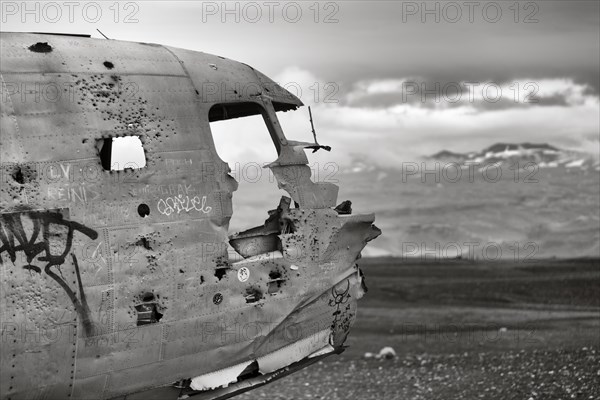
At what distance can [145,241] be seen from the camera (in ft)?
34.7

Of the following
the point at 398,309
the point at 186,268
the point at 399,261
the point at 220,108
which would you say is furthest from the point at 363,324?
the point at 399,261

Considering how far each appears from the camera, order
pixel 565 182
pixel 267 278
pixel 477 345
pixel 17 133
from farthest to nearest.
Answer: pixel 565 182 < pixel 477 345 < pixel 267 278 < pixel 17 133

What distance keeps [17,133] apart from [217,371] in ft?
12.2

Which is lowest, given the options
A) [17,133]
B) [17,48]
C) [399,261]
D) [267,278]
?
[399,261]

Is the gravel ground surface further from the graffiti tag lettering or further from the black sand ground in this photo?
the graffiti tag lettering

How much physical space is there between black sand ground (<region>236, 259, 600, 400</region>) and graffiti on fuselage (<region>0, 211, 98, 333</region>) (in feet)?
34.5

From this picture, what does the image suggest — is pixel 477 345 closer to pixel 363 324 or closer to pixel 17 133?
pixel 363 324

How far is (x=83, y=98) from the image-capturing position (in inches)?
413

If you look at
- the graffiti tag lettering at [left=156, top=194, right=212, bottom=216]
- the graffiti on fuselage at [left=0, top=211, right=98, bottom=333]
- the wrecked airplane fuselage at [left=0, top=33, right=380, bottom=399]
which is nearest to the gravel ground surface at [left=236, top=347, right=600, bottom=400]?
the wrecked airplane fuselage at [left=0, top=33, right=380, bottom=399]

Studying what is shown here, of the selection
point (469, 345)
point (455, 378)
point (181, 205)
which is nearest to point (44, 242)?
point (181, 205)

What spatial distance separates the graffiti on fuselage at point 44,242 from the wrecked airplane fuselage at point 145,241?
0.01 meters

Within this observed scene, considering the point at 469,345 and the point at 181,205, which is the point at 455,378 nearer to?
the point at 469,345

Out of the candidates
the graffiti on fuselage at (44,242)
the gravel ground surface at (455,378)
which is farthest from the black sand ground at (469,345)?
the graffiti on fuselage at (44,242)

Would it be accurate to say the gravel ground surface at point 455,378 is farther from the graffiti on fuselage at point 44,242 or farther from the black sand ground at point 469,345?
the graffiti on fuselage at point 44,242
